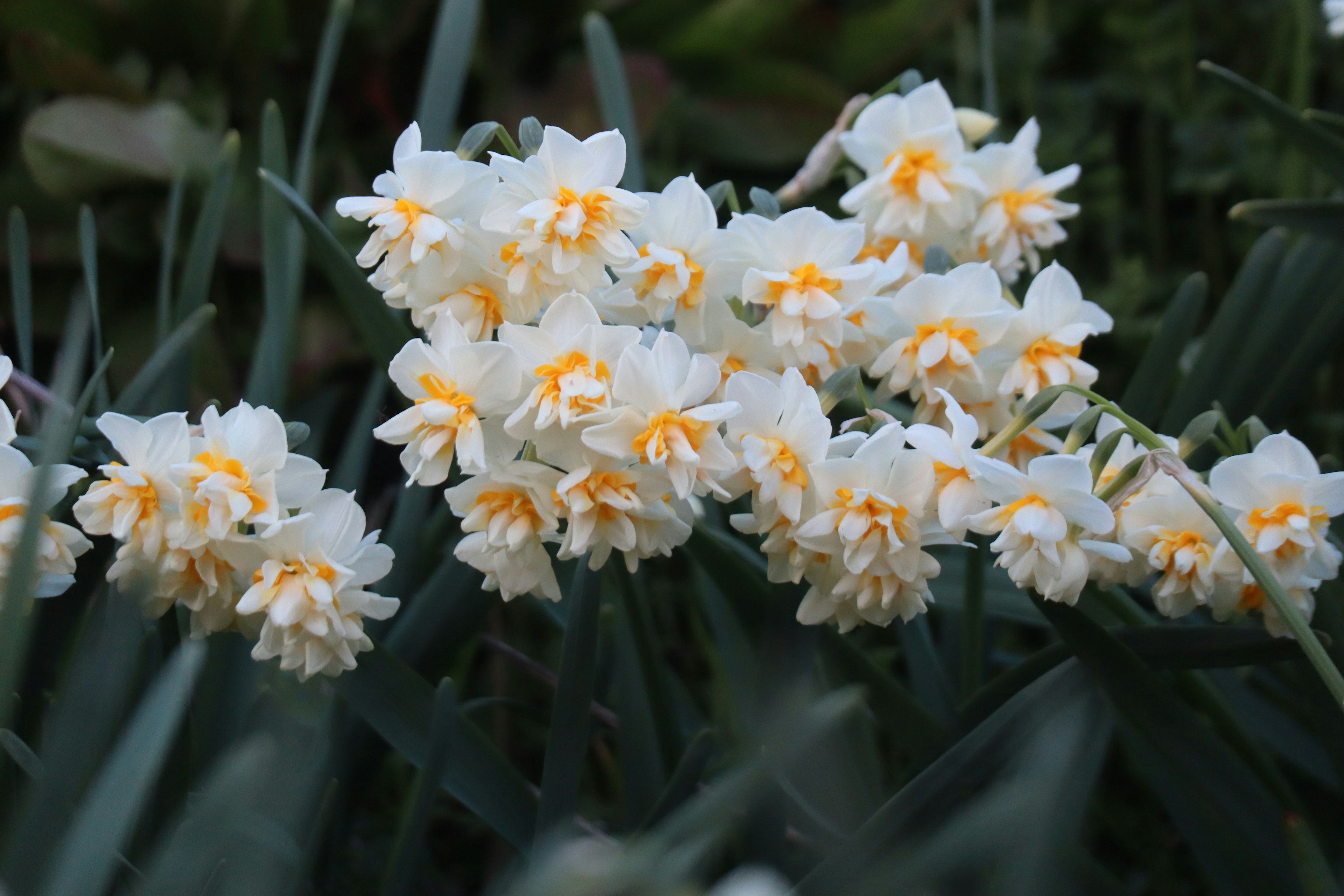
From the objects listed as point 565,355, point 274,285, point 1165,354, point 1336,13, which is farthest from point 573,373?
point 1336,13

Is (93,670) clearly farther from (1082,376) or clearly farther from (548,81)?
(548,81)

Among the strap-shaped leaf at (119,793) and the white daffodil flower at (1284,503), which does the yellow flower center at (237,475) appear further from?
the white daffodil flower at (1284,503)

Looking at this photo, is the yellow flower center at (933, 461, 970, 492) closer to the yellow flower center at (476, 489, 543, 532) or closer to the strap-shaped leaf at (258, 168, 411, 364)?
the yellow flower center at (476, 489, 543, 532)

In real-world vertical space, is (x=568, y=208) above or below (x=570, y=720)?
above

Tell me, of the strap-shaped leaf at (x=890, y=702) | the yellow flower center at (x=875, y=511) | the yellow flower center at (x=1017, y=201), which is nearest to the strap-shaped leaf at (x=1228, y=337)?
the yellow flower center at (x=1017, y=201)

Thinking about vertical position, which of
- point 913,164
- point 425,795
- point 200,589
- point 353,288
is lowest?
point 425,795

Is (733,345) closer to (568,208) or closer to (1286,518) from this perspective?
(568,208)

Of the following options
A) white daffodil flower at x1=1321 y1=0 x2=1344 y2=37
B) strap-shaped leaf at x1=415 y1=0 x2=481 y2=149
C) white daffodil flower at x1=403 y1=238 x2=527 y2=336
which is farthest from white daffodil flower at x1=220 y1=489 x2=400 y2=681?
white daffodil flower at x1=1321 y1=0 x2=1344 y2=37
